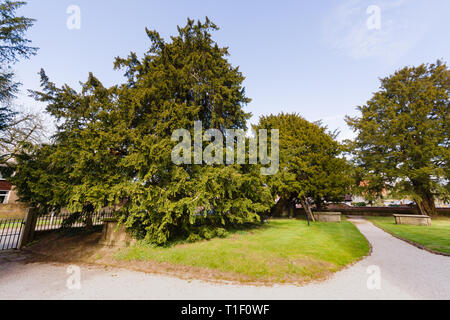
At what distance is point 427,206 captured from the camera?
820 inches

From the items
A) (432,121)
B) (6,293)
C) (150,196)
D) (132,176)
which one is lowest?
(6,293)

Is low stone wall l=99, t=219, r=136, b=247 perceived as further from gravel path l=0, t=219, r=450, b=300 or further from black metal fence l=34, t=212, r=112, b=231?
black metal fence l=34, t=212, r=112, b=231

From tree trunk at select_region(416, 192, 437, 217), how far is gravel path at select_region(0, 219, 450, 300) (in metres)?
20.4

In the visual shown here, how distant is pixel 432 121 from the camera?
20.3 m

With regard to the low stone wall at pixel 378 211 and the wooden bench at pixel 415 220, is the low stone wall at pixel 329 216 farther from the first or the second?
the low stone wall at pixel 378 211

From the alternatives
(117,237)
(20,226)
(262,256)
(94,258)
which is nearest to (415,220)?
(262,256)

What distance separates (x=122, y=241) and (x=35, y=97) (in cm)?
828

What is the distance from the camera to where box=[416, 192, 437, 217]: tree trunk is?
67.3 ft

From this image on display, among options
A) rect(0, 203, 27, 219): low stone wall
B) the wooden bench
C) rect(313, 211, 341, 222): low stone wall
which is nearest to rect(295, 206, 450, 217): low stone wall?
rect(313, 211, 341, 222): low stone wall

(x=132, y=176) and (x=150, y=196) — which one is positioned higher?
(x=132, y=176)

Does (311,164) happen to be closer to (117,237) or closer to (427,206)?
(427,206)

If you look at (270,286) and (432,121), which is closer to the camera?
(270,286)
